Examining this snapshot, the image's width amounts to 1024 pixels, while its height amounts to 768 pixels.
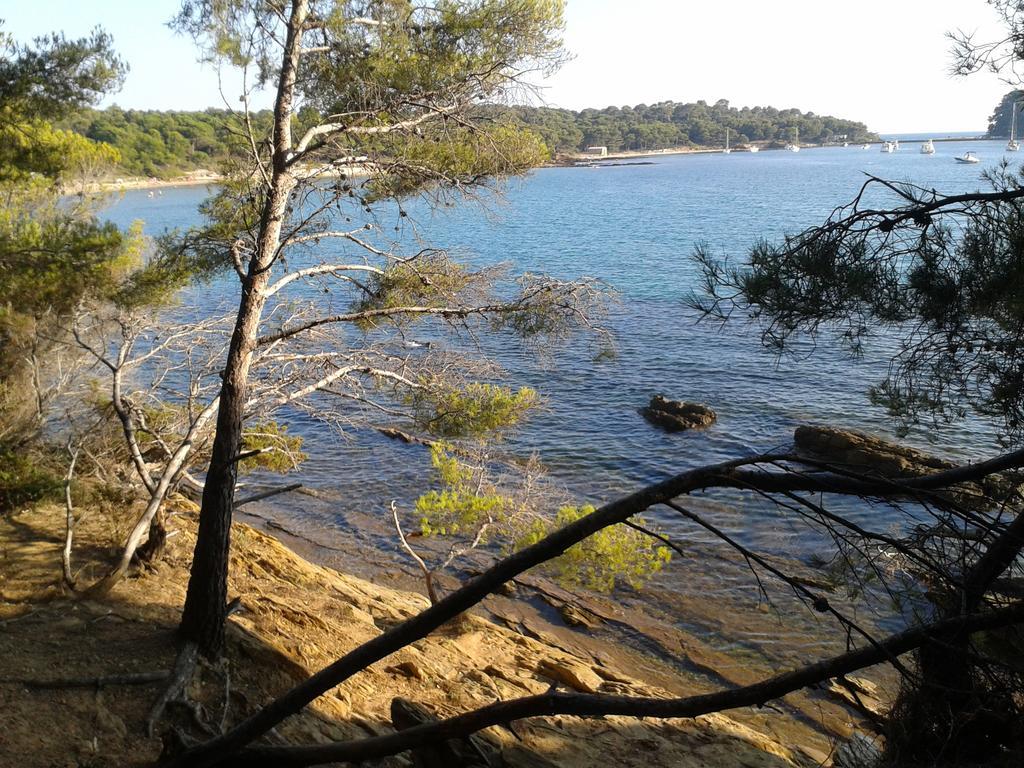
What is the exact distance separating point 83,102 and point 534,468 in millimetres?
9277

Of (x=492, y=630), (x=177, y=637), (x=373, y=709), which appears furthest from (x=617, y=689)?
(x=177, y=637)

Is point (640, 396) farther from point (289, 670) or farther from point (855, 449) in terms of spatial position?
point (289, 670)

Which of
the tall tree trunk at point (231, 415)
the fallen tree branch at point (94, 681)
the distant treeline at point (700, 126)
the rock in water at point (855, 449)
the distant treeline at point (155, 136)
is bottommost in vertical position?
the rock in water at point (855, 449)

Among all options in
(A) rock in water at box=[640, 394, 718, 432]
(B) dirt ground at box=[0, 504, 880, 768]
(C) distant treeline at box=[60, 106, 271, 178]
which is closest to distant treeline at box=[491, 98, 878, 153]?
(C) distant treeline at box=[60, 106, 271, 178]

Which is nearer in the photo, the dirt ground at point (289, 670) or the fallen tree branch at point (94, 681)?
the dirt ground at point (289, 670)

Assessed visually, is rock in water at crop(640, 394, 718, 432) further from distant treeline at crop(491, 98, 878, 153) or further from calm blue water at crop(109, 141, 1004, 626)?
distant treeline at crop(491, 98, 878, 153)

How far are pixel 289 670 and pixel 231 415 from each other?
2487 millimetres

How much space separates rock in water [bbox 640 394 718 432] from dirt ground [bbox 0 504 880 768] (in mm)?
9376

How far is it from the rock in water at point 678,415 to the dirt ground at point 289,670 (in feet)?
30.8

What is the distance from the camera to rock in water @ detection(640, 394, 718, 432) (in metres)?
21.1

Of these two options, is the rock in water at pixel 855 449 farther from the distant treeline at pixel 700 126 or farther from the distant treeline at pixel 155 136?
the distant treeline at pixel 700 126

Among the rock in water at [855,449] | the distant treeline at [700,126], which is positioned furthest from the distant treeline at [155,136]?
the distant treeline at [700,126]

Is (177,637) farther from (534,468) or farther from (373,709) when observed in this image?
(534,468)

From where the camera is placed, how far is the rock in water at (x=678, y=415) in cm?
2114
